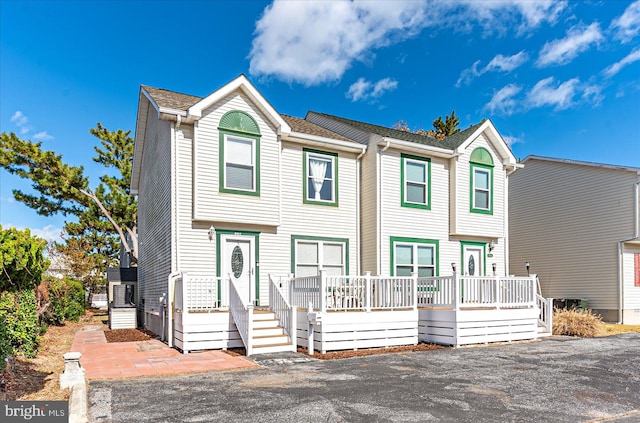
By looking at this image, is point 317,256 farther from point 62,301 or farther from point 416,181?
point 62,301

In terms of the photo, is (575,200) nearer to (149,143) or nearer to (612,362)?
(612,362)

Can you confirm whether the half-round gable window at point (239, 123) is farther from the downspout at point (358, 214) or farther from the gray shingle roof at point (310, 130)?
the downspout at point (358, 214)

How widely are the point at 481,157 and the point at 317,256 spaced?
23.6 feet

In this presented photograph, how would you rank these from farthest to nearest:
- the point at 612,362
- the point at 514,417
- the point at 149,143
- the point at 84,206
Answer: the point at 84,206, the point at 149,143, the point at 612,362, the point at 514,417

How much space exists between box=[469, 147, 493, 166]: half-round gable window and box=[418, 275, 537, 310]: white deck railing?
4.94 m

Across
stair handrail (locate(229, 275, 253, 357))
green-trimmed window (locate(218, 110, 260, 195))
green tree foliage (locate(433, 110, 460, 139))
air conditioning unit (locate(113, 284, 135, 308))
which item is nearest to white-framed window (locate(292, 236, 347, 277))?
green-trimmed window (locate(218, 110, 260, 195))

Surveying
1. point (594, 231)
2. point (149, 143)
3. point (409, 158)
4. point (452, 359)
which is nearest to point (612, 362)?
point (452, 359)

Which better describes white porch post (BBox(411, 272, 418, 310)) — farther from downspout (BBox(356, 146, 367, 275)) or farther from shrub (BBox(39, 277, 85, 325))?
shrub (BBox(39, 277, 85, 325))

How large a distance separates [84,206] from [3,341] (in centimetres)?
2348

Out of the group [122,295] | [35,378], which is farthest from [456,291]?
[122,295]

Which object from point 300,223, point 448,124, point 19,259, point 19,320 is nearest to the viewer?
point 19,259

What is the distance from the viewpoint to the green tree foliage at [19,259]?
6621 mm

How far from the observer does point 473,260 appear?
54.0 feet

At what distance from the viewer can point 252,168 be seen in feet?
42.1
